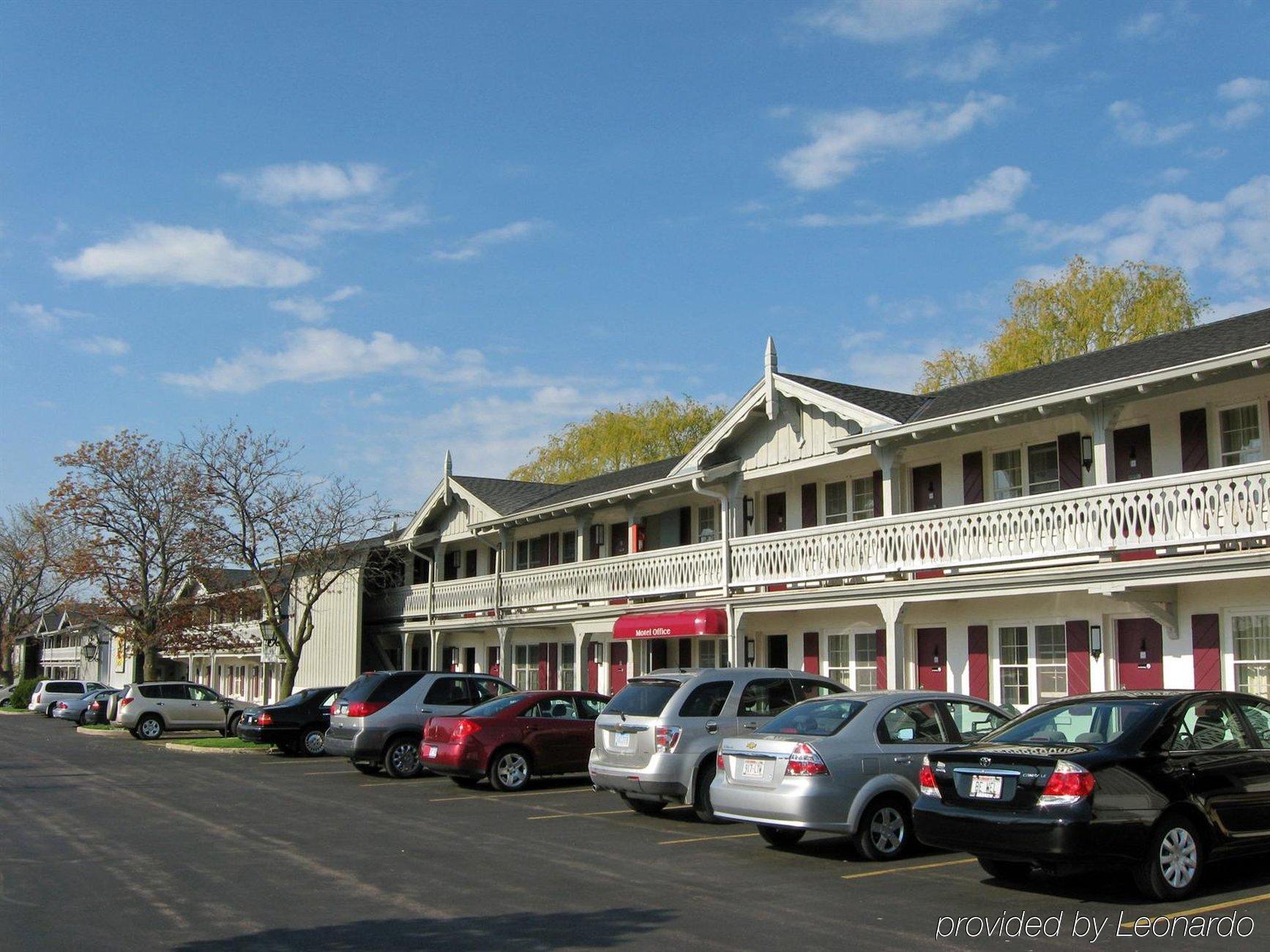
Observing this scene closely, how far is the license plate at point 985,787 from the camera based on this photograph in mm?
9211

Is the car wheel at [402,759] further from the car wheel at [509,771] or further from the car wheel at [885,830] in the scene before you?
the car wheel at [885,830]

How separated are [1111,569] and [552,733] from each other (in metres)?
8.23

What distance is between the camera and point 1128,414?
1920 cm

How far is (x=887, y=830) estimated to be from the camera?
1130 centimetres

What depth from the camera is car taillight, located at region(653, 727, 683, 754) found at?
14.0m

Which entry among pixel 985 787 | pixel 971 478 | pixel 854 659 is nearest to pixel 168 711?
pixel 854 659

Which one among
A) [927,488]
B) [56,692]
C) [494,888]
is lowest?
[56,692]

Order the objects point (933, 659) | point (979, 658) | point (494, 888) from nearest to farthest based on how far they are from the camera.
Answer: point (494, 888)
point (979, 658)
point (933, 659)

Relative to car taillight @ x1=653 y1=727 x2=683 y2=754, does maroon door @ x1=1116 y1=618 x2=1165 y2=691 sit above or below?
above

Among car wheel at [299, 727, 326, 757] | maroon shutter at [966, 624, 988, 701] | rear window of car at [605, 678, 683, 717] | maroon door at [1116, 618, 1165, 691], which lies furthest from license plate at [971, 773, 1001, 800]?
car wheel at [299, 727, 326, 757]

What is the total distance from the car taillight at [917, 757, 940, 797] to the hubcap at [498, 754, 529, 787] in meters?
9.38

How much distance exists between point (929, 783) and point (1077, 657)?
10591 mm

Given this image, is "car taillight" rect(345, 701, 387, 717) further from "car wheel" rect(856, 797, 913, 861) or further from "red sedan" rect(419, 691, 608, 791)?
"car wheel" rect(856, 797, 913, 861)

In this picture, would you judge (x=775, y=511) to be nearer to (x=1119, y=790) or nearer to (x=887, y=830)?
(x=887, y=830)
